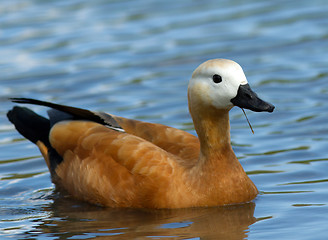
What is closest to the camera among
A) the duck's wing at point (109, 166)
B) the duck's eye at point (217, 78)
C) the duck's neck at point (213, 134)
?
the duck's eye at point (217, 78)

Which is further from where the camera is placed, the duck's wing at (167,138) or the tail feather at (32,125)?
the tail feather at (32,125)

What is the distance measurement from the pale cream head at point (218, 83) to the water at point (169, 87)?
1.16 meters

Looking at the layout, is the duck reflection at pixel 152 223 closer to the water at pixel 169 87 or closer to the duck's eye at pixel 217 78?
the water at pixel 169 87

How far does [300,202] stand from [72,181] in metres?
2.64

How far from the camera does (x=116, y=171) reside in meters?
8.63

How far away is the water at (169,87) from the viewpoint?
8.04 meters

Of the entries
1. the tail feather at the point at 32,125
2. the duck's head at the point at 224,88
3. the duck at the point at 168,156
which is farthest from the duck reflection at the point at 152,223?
the tail feather at the point at 32,125

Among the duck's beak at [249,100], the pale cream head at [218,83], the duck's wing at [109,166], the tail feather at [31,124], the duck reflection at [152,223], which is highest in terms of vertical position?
the tail feather at [31,124]

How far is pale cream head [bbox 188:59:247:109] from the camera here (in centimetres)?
789

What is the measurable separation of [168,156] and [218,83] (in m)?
1.10

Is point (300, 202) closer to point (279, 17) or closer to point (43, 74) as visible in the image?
point (43, 74)

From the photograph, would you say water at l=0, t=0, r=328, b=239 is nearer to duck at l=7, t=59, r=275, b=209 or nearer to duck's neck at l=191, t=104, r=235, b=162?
duck at l=7, t=59, r=275, b=209

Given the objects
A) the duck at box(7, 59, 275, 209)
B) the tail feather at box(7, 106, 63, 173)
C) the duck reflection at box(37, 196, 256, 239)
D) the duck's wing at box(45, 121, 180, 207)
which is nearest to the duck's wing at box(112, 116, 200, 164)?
the duck at box(7, 59, 275, 209)

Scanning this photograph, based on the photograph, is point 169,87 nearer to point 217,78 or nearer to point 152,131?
point 152,131
